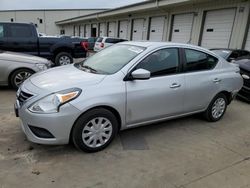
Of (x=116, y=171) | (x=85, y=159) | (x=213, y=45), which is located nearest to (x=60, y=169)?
(x=85, y=159)

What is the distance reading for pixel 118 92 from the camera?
317 centimetres

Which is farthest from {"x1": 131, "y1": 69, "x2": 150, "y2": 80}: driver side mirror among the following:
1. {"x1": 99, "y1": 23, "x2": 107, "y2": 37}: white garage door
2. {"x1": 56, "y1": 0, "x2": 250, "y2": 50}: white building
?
{"x1": 99, "y1": 23, "x2": 107, "y2": 37}: white garage door

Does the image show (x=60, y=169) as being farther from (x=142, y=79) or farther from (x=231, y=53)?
(x=231, y=53)

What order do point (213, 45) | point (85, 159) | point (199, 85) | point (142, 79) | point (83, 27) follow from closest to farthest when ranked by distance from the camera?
1. point (85, 159)
2. point (142, 79)
3. point (199, 85)
4. point (213, 45)
5. point (83, 27)

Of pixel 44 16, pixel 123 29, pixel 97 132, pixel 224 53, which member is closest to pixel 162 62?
pixel 97 132

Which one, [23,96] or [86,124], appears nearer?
[86,124]

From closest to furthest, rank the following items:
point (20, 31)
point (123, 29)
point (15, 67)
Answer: point (15, 67), point (20, 31), point (123, 29)

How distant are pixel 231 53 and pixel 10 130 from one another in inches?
298

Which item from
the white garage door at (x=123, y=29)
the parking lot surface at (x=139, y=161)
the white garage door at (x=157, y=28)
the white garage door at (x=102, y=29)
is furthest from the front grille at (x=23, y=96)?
the white garage door at (x=102, y=29)

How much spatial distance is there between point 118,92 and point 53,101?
865mm

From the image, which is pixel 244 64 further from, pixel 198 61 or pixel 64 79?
pixel 64 79

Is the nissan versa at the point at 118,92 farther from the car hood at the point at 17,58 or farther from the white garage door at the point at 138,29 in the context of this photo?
the white garage door at the point at 138,29

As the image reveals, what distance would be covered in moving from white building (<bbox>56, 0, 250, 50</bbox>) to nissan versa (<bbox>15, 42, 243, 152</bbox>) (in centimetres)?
802

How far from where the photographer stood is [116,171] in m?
2.86
